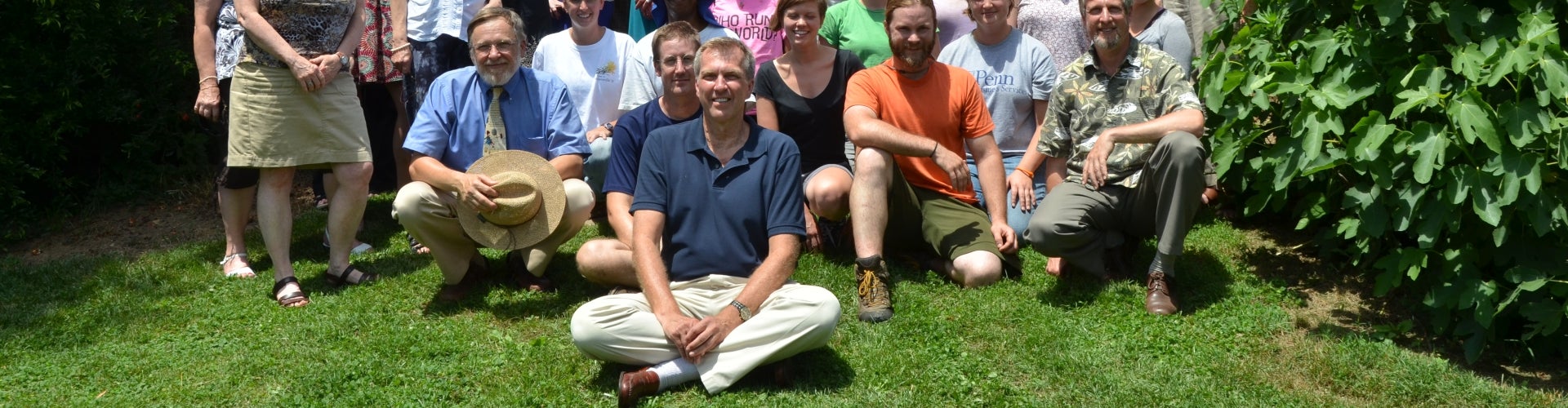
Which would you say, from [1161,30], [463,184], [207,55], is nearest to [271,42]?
[207,55]

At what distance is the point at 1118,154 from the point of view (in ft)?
17.1

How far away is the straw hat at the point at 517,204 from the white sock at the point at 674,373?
1254 mm

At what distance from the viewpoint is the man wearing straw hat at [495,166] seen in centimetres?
517

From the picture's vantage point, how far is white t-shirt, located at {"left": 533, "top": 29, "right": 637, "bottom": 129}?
21.5ft

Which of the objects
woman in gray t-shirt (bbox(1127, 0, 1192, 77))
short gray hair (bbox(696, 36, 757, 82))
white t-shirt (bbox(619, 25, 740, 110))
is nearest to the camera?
short gray hair (bbox(696, 36, 757, 82))

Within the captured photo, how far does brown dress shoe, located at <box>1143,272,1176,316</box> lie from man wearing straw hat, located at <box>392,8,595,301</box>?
2.31 metres

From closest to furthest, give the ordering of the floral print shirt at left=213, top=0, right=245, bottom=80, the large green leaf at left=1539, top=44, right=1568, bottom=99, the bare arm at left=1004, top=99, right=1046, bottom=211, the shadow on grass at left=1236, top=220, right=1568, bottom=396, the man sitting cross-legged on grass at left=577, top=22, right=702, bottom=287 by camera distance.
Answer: the large green leaf at left=1539, top=44, right=1568, bottom=99
the shadow on grass at left=1236, top=220, right=1568, bottom=396
the man sitting cross-legged on grass at left=577, top=22, right=702, bottom=287
the bare arm at left=1004, top=99, right=1046, bottom=211
the floral print shirt at left=213, top=0, right=245, bottom=80

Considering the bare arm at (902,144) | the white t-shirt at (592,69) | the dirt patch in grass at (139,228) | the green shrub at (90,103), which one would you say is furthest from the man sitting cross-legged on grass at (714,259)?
the green shrub at (90,103)

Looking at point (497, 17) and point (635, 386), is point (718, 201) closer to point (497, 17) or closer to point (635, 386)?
point (635, 386)

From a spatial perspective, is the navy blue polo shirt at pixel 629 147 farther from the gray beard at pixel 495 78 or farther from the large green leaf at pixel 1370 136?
the large green leaf at pixel 1370 136

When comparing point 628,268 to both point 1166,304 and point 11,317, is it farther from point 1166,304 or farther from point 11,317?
point 11,317

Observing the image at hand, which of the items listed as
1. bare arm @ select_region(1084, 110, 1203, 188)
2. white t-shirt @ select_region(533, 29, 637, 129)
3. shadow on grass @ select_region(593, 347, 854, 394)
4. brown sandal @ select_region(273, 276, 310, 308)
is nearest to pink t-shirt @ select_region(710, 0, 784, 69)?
white t-shirt @ select_region(533, 29, 637, 129)

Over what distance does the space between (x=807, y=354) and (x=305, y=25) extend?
2623 mm

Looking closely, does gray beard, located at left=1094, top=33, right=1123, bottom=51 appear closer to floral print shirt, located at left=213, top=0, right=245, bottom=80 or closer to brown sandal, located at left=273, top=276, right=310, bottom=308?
brown sandal, located at left=273, top=276, right=310, bottom=308
